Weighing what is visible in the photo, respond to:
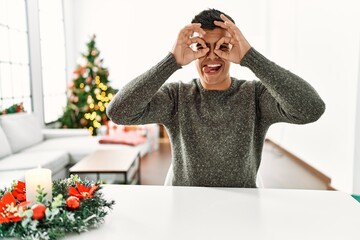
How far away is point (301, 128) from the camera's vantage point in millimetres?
4719

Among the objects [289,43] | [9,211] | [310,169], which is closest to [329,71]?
[310,169]

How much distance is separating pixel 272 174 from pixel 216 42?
314 cm

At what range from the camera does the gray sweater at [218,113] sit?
124 centimetres

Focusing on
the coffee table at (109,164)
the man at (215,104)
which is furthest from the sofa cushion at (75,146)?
the man at (215,104)

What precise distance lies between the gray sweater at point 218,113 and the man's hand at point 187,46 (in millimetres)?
30

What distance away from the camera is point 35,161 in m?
3.27

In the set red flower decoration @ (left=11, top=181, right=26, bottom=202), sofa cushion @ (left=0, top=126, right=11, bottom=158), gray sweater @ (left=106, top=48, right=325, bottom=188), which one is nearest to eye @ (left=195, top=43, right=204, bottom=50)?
gray sweater @ (left=106, top=48, right=325, bottom=188)

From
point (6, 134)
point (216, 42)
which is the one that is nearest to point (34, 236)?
point (216, 42)

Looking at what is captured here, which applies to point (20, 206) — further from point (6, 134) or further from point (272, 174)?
point (272, 174)

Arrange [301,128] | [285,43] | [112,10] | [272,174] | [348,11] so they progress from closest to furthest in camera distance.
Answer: [348,11]
[272,174]
[301,128]
[285,43]
[112,10]

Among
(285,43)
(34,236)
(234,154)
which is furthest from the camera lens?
(285,43)

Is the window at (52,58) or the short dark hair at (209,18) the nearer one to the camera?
the short dark hair at (209,18)

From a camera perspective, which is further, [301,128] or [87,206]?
[301,128]

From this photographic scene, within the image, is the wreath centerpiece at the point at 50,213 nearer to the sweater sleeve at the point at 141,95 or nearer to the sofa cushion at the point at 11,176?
the sweater sleeve at the point at 141,95
